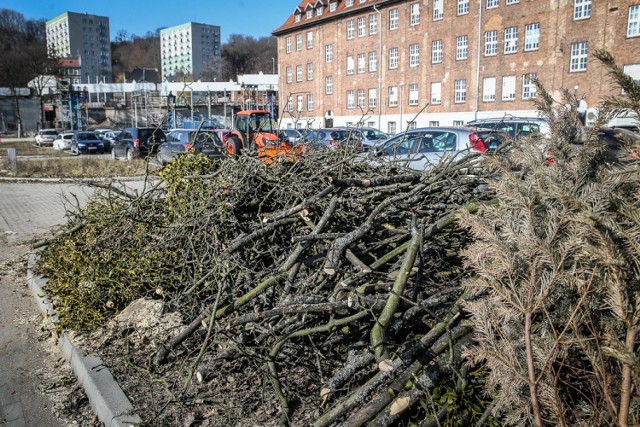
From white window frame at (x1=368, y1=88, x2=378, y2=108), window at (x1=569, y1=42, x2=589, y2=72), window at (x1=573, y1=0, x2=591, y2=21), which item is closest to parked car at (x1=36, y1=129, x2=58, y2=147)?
white window frame at (x1=368, y1=88, x2=378, y2=108)

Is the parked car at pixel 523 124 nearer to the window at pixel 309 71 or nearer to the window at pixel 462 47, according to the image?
the window at pixel 462 47

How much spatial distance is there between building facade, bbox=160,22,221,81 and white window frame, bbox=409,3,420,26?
9140 cm

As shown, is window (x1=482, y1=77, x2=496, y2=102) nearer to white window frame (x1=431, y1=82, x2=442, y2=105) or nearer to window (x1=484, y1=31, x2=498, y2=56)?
window (x1=484, y1=31, x2=498, y2=56)

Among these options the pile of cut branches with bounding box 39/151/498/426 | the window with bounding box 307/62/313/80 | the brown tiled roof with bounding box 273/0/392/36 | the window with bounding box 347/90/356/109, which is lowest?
the pile of cut branches with bounding box 39/151/498/426

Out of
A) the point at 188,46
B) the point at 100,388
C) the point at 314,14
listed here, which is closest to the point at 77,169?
the point at 100,388

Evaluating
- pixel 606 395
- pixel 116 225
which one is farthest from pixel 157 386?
pixel 606 395

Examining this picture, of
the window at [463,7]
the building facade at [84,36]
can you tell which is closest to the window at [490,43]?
the window at [463,7]

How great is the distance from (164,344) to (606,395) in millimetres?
3094

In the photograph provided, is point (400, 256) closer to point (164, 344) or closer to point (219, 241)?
point (219, 241)

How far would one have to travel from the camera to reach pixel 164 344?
13.5 ft

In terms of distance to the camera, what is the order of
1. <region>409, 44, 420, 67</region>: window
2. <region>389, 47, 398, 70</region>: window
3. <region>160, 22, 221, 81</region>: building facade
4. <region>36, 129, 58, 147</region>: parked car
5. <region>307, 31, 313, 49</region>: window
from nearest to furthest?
<region>409, 44, 420, 67</region>: window, <region>389, 47, 398, 70</region>: window, <region>36, 129, 58, 147</region>: parked car, <region>307, 31, 313, 49</region>: window, <region>160, 22, 221, 81</region>: building facade

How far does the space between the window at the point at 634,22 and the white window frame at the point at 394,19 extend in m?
19.4

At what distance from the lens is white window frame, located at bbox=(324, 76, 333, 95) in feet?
182

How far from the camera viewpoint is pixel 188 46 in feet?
436
